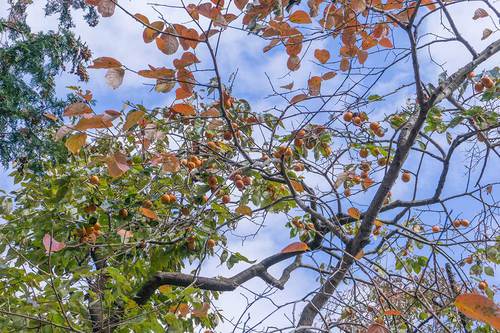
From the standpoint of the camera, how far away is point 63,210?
3271mm

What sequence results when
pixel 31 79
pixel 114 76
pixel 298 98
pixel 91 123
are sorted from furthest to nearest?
pixel 31 79 < pixel 298 98 < pixel 114 76 < pixel 91 123

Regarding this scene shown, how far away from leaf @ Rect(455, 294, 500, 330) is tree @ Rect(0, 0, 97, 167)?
318 inches

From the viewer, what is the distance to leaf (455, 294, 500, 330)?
3.85 ft

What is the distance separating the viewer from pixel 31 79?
30.8ft

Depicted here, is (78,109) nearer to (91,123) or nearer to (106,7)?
(91,123)

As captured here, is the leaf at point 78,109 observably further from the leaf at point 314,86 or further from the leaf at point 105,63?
the leaf at point 314,86

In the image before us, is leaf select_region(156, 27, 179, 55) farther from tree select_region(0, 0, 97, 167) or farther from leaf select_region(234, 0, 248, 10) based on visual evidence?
tree select_region(0, 0, 97, 167)

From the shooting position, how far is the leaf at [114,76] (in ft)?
5.98

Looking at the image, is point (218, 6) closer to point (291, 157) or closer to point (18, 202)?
point (291, 157)

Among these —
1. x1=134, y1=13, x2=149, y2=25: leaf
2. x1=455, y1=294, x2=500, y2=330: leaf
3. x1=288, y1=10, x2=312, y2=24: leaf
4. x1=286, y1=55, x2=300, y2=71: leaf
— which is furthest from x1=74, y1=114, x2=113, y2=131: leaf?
x1=455, y1=294, x2=500, y2=330: leaf

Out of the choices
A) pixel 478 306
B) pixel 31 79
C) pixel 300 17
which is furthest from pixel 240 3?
pixel 31 79

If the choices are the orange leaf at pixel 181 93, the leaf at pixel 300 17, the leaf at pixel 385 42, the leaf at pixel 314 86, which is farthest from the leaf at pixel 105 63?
the leaf at pixel 385 42

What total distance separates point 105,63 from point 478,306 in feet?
3.99

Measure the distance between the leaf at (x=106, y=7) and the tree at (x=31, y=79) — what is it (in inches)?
282
